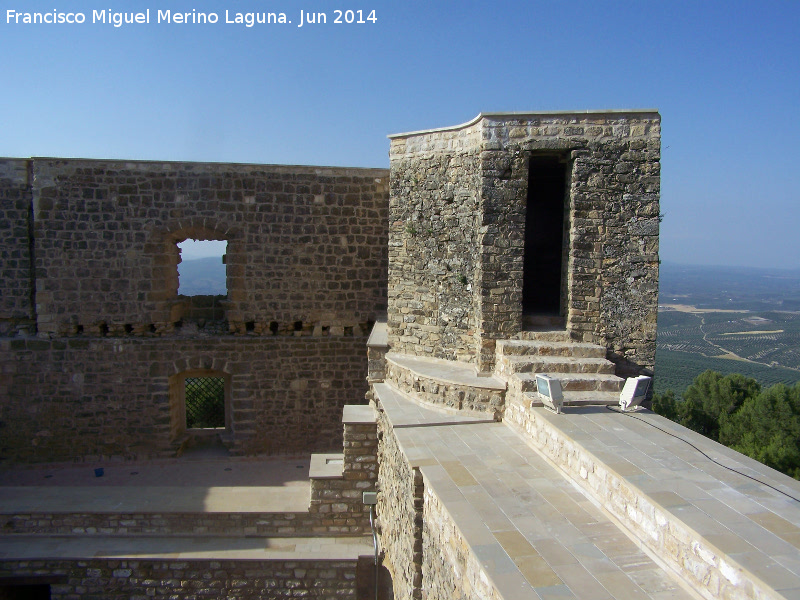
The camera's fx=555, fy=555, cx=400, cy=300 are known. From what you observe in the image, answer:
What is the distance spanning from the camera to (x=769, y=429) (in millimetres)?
12953

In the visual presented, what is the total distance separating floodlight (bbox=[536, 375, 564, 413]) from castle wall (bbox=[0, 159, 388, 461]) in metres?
4.58

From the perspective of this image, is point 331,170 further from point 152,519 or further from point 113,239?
point 152,519

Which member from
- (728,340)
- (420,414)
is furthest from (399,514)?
(728,340)

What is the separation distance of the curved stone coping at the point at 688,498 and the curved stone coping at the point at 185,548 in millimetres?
3220

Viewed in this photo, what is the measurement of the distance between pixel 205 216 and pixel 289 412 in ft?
12.1

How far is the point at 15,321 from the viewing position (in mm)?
9445

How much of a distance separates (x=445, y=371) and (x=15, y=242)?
748 centimetres

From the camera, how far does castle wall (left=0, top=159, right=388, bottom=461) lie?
920 centimetres

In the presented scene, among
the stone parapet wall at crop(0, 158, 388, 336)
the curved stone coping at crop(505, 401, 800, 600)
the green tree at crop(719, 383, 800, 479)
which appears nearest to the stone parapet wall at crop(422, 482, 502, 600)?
the curved stone coping at crop(505, 401, 800, 600)

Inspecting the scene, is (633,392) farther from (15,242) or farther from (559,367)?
(15,242)

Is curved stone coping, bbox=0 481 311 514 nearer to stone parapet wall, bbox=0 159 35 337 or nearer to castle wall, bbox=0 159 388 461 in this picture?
castle wall, bbox=0 159 388 461

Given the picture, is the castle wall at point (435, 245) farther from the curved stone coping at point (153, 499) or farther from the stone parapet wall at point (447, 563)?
the stone parapet wall at point (447, 563)

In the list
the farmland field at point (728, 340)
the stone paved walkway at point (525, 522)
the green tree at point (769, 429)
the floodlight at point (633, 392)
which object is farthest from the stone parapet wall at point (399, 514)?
the farmland field at point (728, 340)

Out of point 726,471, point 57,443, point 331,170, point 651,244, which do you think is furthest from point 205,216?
point 726,471
